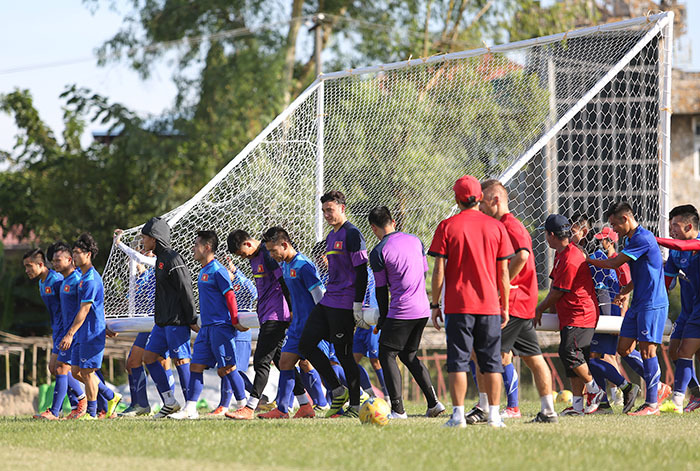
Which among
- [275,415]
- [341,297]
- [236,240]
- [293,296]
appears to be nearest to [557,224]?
[341,297]

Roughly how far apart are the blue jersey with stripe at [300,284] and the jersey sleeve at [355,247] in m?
0.64

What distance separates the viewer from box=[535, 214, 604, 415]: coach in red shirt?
31.3 feet

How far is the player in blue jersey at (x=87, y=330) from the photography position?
10375mm

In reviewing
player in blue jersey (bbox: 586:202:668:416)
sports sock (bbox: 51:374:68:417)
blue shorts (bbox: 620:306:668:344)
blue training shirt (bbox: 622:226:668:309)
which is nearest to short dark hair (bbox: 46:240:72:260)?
sports sock (bbox: 51:374:68:417)

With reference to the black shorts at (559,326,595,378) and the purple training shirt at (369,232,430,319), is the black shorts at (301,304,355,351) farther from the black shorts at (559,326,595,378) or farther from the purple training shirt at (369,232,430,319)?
the black shorts at (559,326,595,378)

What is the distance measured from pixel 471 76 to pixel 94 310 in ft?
21.3

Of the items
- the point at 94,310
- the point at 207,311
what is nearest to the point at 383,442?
the point at 207,311

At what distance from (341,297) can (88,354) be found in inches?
123

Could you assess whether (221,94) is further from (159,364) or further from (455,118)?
(159,364)

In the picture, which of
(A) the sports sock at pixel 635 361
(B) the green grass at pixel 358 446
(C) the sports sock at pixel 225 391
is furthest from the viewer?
(C) the sports sock at pixel 225 391

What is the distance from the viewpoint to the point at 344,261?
29.6 ft

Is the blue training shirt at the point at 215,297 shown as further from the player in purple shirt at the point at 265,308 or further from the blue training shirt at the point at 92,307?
the blue training shirt at the point at 92,307

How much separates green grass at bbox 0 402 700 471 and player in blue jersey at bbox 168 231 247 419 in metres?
1.66

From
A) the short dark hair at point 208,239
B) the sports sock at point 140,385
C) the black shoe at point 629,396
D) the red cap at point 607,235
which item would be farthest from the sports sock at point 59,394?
the red cap at point 607,235
